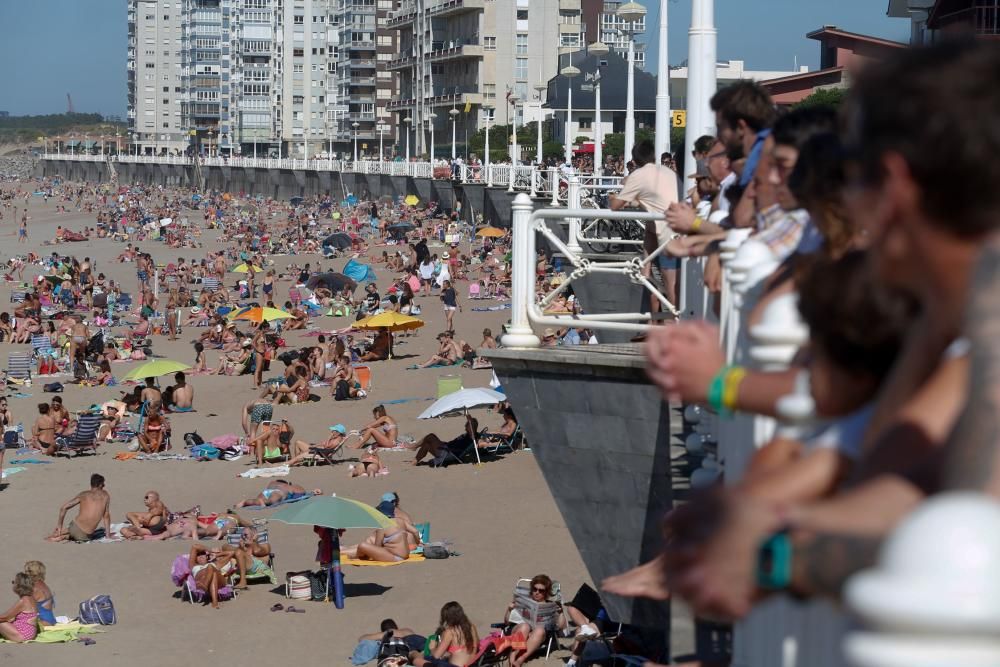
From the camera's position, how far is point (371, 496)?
593 inches

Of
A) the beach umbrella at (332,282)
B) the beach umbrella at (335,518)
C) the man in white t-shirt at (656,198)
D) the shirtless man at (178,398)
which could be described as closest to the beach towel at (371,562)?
the beach umbrella at (335,518)

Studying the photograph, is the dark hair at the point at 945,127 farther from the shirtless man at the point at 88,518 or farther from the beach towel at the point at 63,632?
the shirtless man at the point at 88,518

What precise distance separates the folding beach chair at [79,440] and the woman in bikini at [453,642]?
33.1ft

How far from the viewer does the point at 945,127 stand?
1100 millimetres

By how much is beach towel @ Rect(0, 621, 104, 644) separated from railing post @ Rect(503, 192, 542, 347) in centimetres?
504

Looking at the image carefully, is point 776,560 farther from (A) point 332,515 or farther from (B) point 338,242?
(B) point 338,242

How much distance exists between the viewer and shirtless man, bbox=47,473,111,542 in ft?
44.5

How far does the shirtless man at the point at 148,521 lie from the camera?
13.7m

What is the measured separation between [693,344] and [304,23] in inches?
4827

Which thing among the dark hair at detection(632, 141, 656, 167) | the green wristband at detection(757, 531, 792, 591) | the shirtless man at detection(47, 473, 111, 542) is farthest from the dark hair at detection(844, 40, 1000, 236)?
the shirtless man at detection(47, 473, 111, 542)

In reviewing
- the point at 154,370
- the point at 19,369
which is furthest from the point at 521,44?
the point at 154,370

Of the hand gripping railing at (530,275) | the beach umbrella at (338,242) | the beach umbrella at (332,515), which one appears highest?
the hand gripping railing at (530,275)

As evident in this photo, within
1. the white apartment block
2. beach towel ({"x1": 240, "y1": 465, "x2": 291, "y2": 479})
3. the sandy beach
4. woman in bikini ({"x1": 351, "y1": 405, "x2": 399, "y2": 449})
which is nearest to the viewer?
the sandy beach

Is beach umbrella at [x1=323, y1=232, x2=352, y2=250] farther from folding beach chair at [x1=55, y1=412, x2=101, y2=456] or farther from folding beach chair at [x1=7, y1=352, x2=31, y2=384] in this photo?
folding beach chair at [x1=55, y1=412, x2=101, y2=456]
